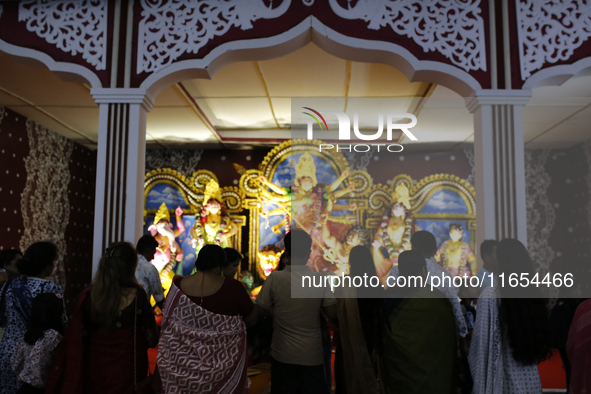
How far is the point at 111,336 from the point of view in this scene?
7.50 ft

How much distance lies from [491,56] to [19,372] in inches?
143

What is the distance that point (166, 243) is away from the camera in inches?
266

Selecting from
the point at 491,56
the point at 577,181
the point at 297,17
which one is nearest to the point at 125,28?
the point at 297,17

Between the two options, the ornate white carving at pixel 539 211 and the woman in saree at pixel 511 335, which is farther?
the ornate white carving at pixel 539 211

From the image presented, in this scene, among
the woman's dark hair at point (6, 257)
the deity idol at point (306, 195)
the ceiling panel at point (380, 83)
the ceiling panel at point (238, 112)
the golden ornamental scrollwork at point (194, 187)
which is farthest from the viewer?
the golden ornamental scrollwork at point (194, 187)

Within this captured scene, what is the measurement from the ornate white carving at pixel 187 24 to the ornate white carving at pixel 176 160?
4163mm

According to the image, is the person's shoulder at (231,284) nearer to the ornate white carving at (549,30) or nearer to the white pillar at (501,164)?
the white pillar at (501,164)

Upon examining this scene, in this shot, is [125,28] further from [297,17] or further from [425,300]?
[425,300]

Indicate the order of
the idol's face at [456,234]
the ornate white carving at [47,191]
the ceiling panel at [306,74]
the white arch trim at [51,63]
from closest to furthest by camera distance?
the white arch trim at [51,63] < the ceiling panel at [306,74] < the ornate white carving at [47,191] < the idol's face at [456,234]

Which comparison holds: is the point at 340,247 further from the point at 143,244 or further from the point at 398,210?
the point at 143,244

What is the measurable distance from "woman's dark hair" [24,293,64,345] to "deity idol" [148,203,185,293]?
4.31 metres

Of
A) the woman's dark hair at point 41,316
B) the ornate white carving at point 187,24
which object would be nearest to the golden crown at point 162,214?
the ornate white carving at point 187,24

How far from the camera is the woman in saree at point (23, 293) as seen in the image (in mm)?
2371

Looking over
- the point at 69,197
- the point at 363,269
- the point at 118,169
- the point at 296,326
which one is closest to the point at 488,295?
the point at 363,269
